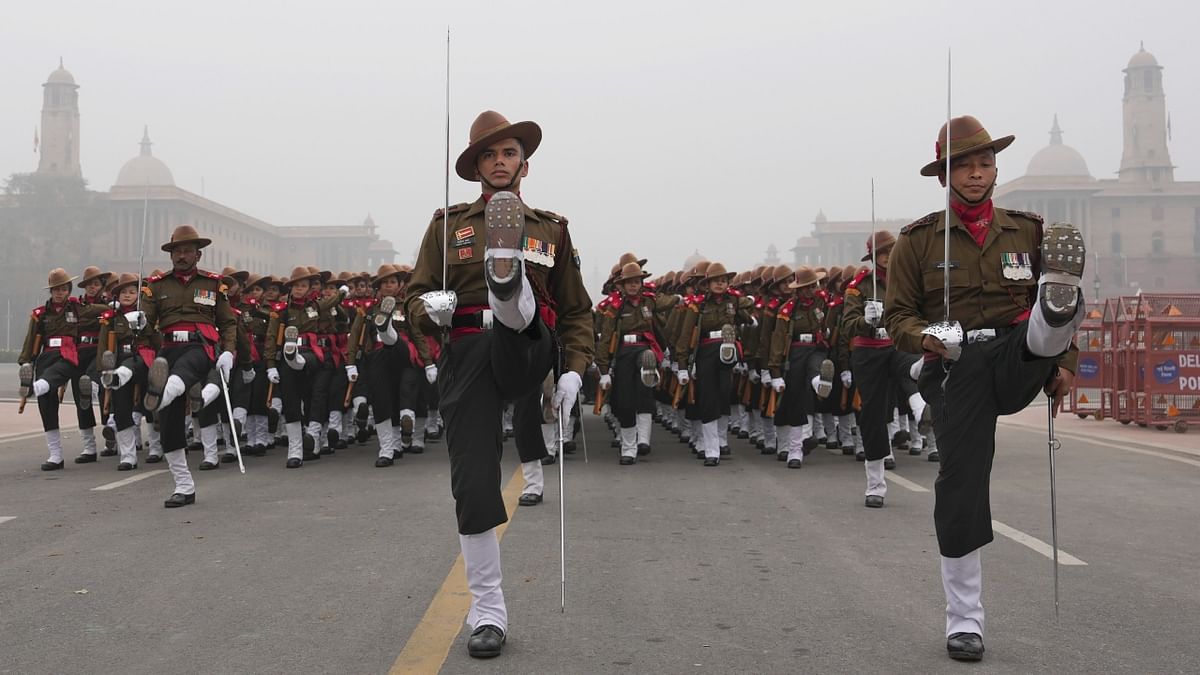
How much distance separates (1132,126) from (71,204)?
Result: 103711 mm

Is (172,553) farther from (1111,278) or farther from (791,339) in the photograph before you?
(1111,278)

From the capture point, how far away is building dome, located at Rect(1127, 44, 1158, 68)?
11875cm

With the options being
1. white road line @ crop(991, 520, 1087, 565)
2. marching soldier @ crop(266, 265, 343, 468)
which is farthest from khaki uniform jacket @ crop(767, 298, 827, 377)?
marching soldier @ crop(266, 265, 343, 468)

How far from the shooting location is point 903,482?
34.1 feet

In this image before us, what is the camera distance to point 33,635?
496 cm

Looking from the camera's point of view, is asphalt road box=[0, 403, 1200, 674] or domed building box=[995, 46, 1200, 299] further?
domed building box=[995, 46, 1200, 299]

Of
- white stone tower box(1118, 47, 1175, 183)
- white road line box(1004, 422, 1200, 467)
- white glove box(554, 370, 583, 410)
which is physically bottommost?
white road line box(1004, 422, 1200, 467)

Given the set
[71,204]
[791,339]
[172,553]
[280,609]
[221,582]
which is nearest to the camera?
[280,609]

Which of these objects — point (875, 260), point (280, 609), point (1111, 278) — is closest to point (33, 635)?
point (280, 609)

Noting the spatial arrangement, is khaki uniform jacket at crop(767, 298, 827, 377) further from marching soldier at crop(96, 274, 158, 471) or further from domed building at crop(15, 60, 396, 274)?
domed building at crop(15, 60, 396, 274)

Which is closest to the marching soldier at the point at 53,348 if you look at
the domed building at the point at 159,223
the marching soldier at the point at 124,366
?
the marching soldier at the point at 124,366

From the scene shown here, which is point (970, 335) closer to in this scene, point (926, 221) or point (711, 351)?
point (926, 221)

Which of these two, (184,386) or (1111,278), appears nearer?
(184,386)

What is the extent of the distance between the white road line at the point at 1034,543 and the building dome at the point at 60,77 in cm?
12178
